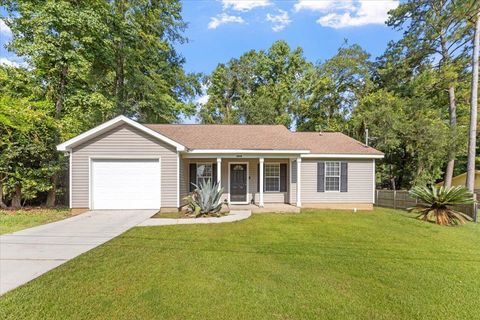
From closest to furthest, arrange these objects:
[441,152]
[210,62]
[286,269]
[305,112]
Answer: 1. [286,269]
2. [441,152]
3. [305,112]
4. [210,62]

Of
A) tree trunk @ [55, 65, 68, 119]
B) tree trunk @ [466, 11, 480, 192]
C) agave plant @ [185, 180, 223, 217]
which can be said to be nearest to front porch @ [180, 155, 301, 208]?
agave plant @ [185, 180, 223, 217]

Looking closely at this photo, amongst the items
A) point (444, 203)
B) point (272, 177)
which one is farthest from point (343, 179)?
point (444, 203)

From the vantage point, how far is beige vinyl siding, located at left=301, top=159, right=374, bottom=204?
13.2m

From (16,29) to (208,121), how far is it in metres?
19.5

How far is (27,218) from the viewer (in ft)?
30.8

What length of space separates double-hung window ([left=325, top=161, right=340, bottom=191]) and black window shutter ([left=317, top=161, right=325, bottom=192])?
15cm

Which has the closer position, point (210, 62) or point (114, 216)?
point (114, 216)

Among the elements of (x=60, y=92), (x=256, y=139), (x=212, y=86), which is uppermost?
(x=212, y=86)

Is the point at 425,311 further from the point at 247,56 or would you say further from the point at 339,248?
the point at 247,56

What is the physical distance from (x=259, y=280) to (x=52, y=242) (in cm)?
512

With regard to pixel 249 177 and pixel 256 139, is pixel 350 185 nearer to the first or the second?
pixel 249 177

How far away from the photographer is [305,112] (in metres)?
26.4

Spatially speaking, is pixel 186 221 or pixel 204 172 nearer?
pixel 186 221

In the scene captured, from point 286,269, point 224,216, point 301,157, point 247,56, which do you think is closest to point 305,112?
point 247,56
